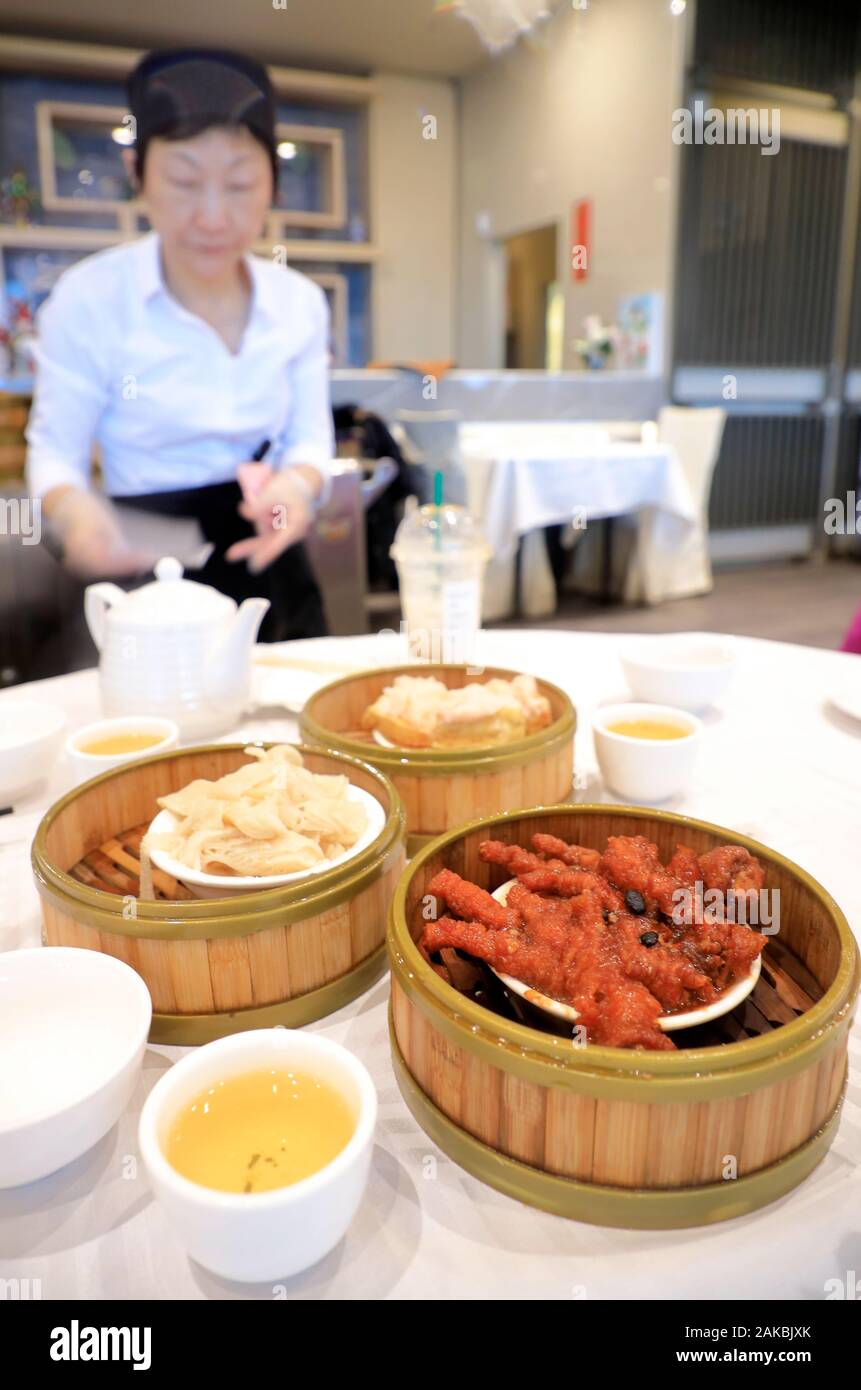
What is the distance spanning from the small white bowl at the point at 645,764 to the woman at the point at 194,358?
1864 mm

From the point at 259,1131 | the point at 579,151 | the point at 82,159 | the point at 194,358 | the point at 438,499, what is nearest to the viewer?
the point at 259,1131

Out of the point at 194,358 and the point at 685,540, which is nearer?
the point at 194,358

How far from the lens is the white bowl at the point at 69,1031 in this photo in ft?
2.02

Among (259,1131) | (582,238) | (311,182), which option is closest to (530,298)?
(582,238)

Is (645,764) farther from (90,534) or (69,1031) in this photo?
(90,534)

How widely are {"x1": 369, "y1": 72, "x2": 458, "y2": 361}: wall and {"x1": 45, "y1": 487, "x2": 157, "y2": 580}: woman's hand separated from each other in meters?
6.45

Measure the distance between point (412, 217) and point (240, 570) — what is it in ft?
21.6

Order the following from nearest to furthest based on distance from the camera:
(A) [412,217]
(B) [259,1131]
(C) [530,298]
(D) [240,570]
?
1. (B) [259,1131]
2. (D) [240,570]
3. (A) [412,217]
4. (C) [530,298]

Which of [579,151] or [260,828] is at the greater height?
[579,151]

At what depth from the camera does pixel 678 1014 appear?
0.64 m

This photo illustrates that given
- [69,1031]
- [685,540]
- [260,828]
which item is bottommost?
[685,540]

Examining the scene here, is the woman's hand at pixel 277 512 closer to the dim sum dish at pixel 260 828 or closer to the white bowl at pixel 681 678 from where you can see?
the white bowl at pixel 681 678

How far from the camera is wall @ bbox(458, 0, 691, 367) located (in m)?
6.27
